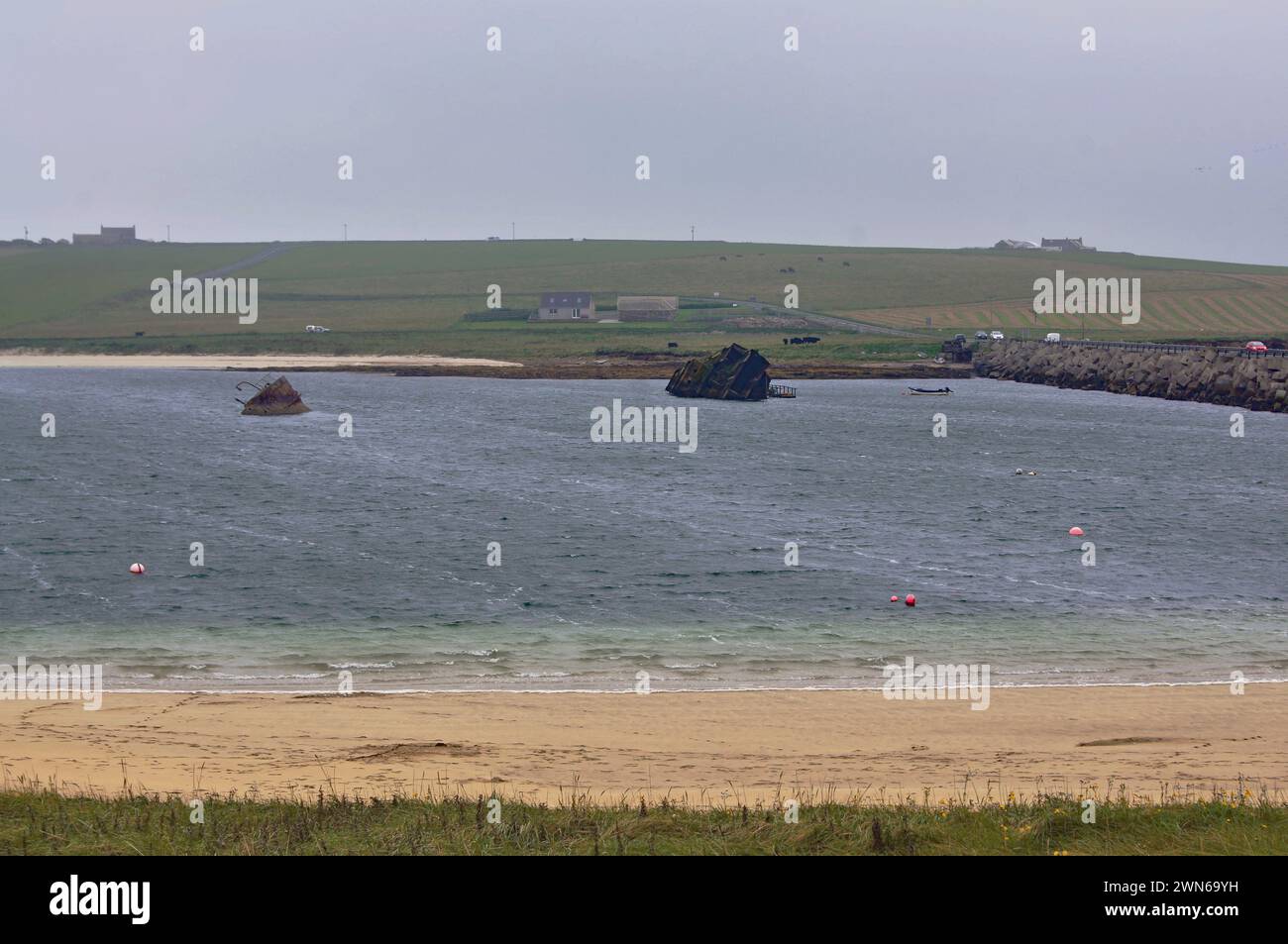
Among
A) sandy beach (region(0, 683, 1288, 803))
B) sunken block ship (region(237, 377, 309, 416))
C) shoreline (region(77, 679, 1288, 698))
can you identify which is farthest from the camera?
sunken block ship (region(237, 377, 309, 416))

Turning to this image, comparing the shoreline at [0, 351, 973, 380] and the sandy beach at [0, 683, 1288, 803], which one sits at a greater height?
the shoreline at [0, 351, 973, 380]

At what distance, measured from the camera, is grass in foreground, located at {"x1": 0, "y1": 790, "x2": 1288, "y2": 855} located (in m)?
14.6

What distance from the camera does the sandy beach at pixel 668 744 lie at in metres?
20.2

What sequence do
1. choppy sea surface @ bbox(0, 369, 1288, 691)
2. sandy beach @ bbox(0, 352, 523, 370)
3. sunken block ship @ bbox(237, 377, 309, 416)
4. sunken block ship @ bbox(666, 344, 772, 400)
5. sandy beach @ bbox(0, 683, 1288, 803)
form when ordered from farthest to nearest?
1. sandy beach @ bbox(0, 352, 523, 370)
2. sunken block ship @ bbox(666, 344, 772, 400)
3. sunken block ship @ bbox(237, 377, 309, 416)
4. choppy sea surface @ bbox(0, 369, 1288, 691)
5. sandy beach @ bbox(0, 683, 1288, 803)

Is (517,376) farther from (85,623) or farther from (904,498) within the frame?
(85,623)

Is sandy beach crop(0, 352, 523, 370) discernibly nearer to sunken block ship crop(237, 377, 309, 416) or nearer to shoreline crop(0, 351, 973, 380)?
shoreline crop(0, 351, 973, 380)

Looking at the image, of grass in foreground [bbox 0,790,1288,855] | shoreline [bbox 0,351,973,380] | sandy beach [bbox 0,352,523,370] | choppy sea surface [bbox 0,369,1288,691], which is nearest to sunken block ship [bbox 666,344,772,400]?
shoreline [bbox 0,351,973,380]

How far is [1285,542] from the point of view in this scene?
5250 centimetres

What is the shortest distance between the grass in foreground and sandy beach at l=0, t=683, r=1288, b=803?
2.02 meters

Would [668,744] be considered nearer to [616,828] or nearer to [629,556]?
[616,828]

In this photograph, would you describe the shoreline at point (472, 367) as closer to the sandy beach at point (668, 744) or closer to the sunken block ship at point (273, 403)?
the sunken block ship at point (273, 403)

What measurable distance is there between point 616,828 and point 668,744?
8423mm
